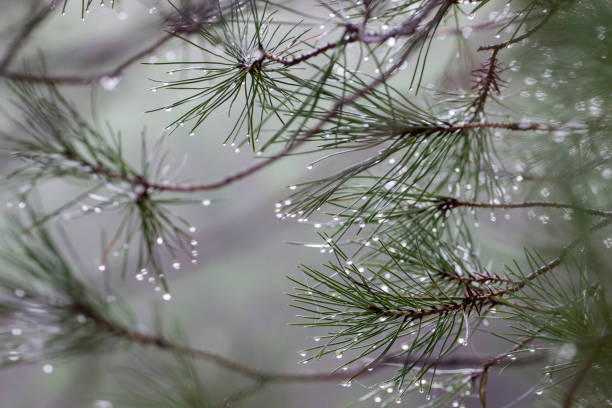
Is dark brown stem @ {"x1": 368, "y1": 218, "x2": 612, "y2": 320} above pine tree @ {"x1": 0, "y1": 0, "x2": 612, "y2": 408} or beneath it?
beneath

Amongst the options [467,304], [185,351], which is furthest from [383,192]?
[185,351]

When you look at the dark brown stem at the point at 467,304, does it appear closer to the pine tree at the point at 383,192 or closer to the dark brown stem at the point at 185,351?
the pine tree at the point at 383,192

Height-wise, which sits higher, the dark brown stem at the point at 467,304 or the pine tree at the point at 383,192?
the pine tree at the point at 383,192

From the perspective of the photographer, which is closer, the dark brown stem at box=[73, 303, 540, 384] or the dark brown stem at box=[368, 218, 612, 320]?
the dark brown stem at box=[368, 218, 612, 320]

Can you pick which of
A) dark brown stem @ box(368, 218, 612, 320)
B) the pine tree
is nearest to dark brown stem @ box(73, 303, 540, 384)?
the pine tree

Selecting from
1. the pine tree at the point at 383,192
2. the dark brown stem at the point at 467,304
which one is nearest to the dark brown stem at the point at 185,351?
the pine tree at the point at 383,192

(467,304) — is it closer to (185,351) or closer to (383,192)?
(383,192)

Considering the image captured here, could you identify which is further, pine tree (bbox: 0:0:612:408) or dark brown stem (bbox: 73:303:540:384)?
dark brown stem (bbox: 73:303:540:384)

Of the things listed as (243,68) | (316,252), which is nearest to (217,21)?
(243,68)

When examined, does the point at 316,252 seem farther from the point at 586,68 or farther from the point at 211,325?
the point at 586,68

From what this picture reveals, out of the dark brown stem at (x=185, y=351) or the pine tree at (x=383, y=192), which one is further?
the dark brown stem at (x=185, y=351)

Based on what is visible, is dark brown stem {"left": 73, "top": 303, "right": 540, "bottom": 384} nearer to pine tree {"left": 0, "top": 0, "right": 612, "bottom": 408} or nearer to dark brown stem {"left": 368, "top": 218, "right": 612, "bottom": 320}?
pine tree {"left": 0, "top": 0, "right": 612, "bottom": 408}
